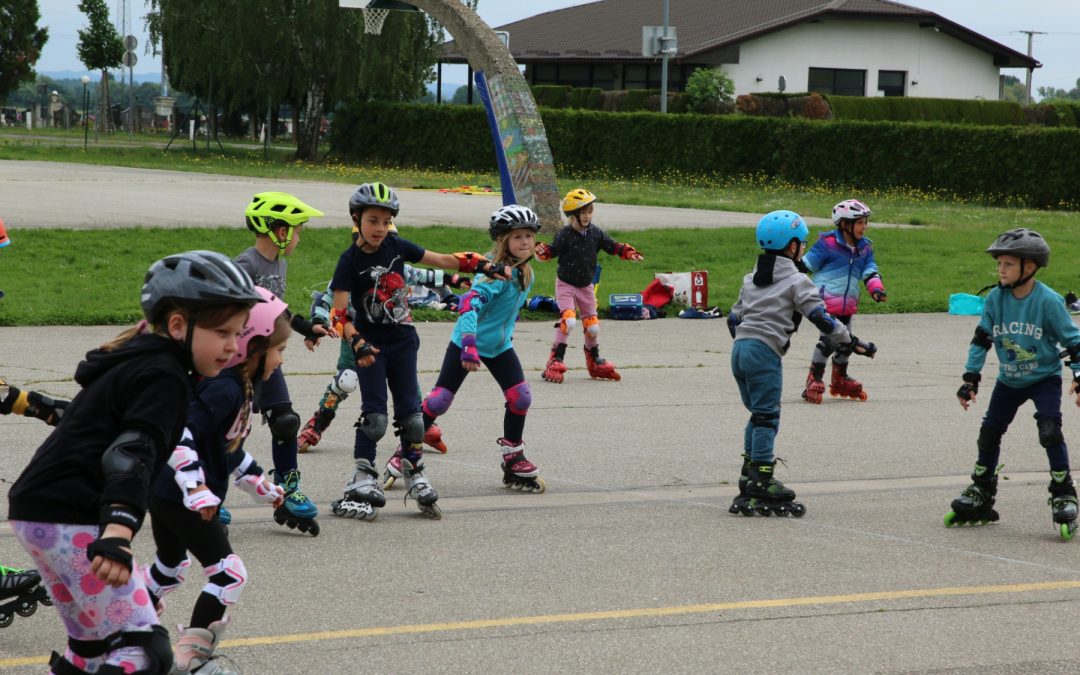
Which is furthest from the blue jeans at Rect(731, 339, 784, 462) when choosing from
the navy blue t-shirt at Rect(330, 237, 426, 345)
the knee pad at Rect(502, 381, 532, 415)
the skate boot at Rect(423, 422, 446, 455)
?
the skate boot at Rect(423, 422, 446, 455)

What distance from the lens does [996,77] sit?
61.9 m

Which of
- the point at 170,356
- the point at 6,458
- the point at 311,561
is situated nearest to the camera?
the point at 170,356

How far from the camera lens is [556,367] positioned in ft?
41.8

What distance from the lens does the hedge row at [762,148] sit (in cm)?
3641

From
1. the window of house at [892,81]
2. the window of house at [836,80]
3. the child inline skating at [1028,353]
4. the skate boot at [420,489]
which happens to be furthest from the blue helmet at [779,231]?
the window of house at [892,81]

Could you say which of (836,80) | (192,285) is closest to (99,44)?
(836,80)

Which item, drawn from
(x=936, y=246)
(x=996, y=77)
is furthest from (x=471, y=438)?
(x=996, y=77)

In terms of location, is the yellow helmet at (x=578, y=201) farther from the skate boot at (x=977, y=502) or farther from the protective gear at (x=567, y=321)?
the skate boot at (x=977, y=502)

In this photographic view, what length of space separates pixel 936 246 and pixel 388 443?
16629 millimetres

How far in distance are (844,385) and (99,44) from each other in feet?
207

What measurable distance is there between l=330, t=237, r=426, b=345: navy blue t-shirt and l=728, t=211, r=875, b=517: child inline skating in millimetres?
1931

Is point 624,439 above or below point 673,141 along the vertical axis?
below

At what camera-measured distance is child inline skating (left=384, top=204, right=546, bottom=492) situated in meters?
8.05

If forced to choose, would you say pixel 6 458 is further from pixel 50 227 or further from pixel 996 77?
pixel 996 77
